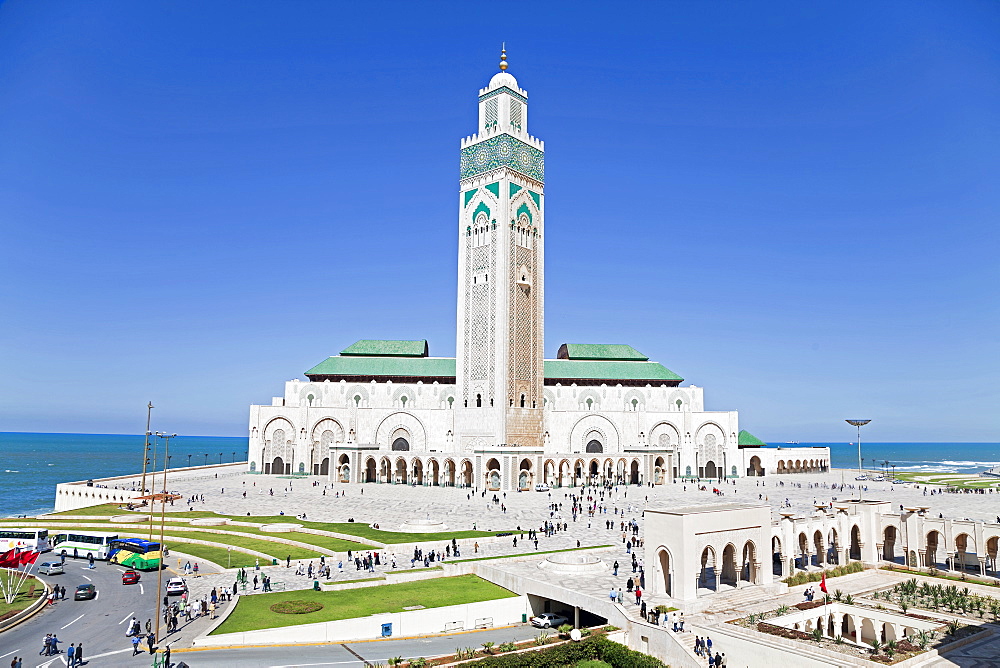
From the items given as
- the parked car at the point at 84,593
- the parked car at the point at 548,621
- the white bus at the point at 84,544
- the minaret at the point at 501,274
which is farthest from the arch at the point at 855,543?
the minaret at the point at 501,274

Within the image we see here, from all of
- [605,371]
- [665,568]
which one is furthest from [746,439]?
[665,568]

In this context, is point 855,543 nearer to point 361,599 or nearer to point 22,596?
point 361,599

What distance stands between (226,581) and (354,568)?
4.97m

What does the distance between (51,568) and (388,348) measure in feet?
169

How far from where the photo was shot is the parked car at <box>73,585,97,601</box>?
86.1 feet

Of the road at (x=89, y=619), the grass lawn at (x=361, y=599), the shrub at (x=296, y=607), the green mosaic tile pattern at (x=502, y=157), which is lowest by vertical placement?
→ the road at (x=89, y=619)

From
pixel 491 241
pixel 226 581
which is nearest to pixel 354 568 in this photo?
pixel 226 581

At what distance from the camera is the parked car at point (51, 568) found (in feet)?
99.8

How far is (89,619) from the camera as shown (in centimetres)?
2377

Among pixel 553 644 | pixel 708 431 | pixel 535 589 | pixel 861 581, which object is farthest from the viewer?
pixel 708 431

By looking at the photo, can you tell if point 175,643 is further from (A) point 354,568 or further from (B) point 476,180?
(B) point 476,180

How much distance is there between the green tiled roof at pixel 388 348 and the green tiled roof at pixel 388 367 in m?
1.23

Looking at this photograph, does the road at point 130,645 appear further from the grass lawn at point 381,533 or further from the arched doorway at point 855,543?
the arched doorway at point 855,543

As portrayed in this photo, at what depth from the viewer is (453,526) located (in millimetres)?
40219
